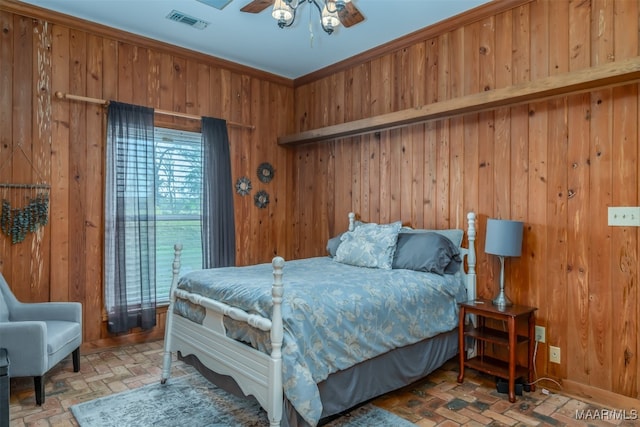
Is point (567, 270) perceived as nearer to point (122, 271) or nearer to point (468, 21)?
point (468, 21)

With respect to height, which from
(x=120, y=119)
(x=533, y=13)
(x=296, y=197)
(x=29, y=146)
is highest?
(x=533, y=13)

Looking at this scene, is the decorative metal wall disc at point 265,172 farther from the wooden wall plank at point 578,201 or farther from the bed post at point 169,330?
the wooden wall plank at point 578,201

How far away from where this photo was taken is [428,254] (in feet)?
10.1

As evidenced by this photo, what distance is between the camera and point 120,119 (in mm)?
3578

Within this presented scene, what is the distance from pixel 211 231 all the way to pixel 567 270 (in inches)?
124

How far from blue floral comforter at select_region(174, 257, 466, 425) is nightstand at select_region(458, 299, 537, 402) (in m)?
0.14

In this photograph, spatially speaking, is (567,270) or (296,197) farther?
(296,197)

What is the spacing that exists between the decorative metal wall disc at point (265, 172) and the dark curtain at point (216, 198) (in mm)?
443

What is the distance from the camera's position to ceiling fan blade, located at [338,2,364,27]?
2528mm

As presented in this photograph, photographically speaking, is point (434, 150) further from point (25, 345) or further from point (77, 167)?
point (25, 345)

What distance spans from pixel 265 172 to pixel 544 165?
2.86 m

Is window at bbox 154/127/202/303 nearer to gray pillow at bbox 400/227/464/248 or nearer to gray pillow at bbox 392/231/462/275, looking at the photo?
gray pillow at bbox 392/231/462/275

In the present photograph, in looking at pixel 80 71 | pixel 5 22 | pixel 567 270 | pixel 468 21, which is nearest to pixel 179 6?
pixel 80 71

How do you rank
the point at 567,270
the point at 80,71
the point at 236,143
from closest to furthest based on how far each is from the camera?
the point at 567,270 < the point at 80,71 < the point at 236,143
